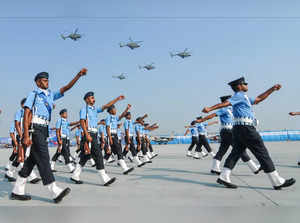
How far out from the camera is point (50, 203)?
148 inches

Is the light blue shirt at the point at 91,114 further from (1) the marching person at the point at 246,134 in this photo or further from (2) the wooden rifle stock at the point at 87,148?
(1) the marching person at the point at 246,134

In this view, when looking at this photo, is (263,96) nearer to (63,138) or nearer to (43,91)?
(43,91)

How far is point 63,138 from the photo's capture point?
8.30 m

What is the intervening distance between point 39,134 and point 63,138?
449 cm

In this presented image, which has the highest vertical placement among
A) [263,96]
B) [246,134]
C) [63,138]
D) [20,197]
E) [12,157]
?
[263,96]

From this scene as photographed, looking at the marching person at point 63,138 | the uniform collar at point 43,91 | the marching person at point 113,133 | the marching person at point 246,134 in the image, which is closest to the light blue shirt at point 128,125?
the marching person at point 113,133

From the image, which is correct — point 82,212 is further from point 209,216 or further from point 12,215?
point 209,216

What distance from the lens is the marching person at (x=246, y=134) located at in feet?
14.4

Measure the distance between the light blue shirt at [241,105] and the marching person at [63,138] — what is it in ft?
17.9

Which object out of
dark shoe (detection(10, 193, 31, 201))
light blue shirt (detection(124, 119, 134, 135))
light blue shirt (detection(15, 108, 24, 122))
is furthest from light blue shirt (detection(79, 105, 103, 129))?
light blue shirt (detection(124, 119, 134, 135))

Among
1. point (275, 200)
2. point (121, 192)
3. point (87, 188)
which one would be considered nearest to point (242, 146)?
point (275, 200)

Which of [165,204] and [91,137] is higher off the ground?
[91,137]

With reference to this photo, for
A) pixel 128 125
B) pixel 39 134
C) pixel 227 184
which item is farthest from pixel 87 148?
pixel 128 125

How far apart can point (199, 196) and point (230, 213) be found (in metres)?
1.06
